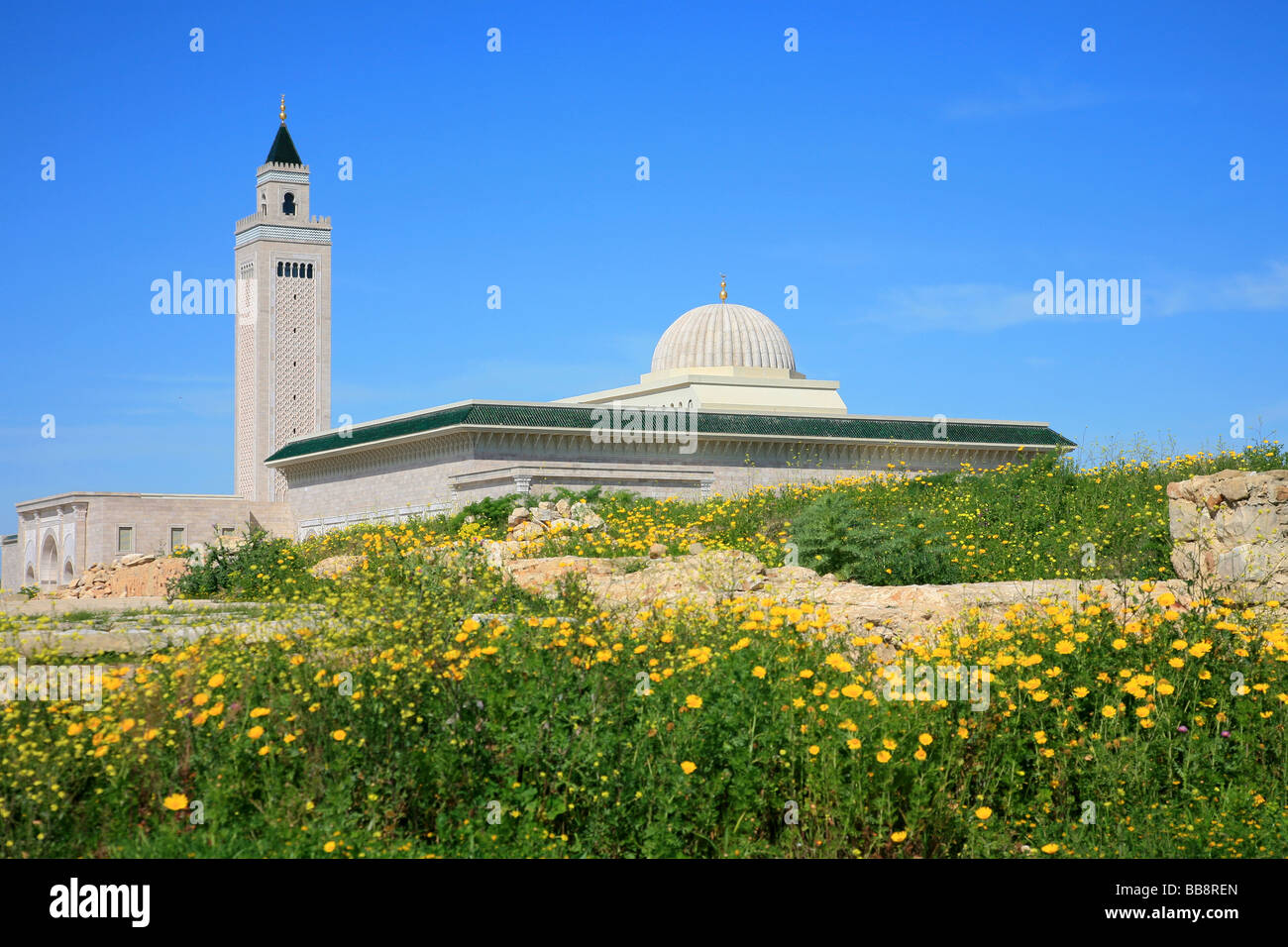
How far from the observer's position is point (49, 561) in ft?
143

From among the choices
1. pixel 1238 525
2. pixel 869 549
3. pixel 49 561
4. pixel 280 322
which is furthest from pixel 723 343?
pixel 280 322

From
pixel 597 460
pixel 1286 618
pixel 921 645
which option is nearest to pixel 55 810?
pixel 921 645

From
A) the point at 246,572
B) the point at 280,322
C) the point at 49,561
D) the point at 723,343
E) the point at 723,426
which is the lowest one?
the point at 246,572

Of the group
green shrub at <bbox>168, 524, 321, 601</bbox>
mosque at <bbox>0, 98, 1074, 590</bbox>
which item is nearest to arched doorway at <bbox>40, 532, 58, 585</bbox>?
mosque at <bbox>0, 98, 1074, 590</bbox>

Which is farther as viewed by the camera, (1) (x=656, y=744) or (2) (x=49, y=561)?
(2) (x=49, y=561)

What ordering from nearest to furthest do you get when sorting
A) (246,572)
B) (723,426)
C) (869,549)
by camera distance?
(869,549), (246,572), (723,426)

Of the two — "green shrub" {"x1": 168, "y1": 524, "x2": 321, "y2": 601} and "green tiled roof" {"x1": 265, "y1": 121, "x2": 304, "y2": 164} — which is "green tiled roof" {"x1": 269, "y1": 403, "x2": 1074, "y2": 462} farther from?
"green tiled roof" {"x1": 265, "y1": 121, "x2": 304, "y2": 164}

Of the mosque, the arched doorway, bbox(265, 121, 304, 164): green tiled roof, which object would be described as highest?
bbox(265, 121, 304, 164): green tiled roof

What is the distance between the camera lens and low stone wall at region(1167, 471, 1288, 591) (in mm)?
9633

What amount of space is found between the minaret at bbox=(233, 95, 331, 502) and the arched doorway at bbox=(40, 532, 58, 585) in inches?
559

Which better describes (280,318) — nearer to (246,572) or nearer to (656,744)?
(246,572)

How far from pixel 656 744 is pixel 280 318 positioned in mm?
57635
